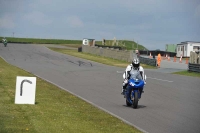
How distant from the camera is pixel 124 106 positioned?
15.8 m

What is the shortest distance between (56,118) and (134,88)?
4.11 metres

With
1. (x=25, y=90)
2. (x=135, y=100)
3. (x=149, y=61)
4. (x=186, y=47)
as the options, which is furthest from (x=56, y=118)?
(x=186, y=47)

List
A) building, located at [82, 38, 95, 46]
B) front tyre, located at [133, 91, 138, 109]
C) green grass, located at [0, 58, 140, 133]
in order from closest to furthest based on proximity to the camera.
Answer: green grass, located at [0, 58, 140, 133], front tyre, located at [133, 91, 138, 109], building, located at [82, 38, 95, 46]

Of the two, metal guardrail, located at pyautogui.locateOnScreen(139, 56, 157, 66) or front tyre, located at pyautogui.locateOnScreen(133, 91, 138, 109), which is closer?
front tyre, located at pyautogui.locateOnScreen(133, 91, 138, 109)

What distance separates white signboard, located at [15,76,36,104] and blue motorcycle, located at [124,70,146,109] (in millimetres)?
3166

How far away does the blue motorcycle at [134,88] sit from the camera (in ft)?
49.8

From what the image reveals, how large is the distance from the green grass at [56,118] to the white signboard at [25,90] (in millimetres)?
250

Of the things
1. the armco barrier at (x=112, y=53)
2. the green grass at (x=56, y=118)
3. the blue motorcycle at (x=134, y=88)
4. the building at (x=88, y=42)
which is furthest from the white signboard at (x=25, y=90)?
the building at (x=88, y=42)

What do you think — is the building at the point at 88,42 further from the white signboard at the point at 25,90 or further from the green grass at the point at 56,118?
the white signboard at the point at 25,90

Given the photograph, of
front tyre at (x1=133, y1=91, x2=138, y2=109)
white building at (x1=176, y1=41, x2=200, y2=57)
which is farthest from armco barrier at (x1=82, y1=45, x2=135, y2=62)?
front tyre at (x1=133, y1=91, x2=138, y2=109)

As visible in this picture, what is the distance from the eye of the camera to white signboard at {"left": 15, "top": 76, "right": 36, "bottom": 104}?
548 inches

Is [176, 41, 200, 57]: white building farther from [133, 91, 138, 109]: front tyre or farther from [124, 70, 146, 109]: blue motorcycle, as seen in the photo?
[133, 91, 138, 109]: front tyre

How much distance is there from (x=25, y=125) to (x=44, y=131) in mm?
792

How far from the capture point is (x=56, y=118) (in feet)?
38.6
